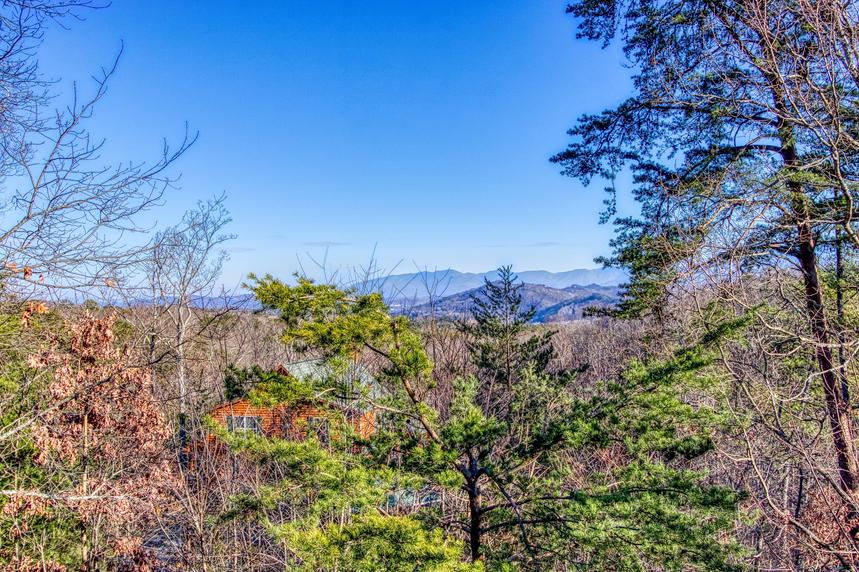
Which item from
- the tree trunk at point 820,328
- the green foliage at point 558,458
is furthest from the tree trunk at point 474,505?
the tree trunk at point 820,328

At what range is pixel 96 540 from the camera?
6078 millimetres

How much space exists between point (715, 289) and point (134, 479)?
775cm

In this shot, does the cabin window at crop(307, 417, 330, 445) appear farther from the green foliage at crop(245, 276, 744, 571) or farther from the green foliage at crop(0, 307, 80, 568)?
the green foliage at crop(0, 307, 80, 568)

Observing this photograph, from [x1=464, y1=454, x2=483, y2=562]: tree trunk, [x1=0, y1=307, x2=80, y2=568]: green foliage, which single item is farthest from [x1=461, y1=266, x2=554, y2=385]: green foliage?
[x1=0, y1=307, x2=80, y2=568]: green foliage

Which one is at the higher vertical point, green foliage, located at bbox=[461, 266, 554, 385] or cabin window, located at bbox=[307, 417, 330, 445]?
green foliage, located at bbox=[461, 266, 554, 385]

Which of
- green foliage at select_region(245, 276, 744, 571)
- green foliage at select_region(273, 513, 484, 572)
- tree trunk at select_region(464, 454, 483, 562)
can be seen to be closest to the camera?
green foliage at select_region(273, 513, 484, 572)

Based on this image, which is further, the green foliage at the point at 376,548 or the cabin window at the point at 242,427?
the cabin window at the point at 242,427

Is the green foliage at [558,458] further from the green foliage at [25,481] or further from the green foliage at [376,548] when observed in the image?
the green foliage at [25,481]

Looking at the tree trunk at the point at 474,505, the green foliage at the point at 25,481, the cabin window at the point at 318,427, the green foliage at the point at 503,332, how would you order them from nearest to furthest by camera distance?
1. the tree trunk at the point at 474,505
2. the cabin window at the point at 318,427
3. the green foliage at the point at 25,481
4. the green foliage at the point at 503,332

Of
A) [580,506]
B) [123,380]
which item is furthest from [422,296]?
[580,506]

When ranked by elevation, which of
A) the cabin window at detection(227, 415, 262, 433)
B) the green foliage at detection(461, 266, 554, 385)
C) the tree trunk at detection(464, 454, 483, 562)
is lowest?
the tree trunk at detection(464, 454, 483, 562)

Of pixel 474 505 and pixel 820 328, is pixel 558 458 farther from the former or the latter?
pixel 820 328

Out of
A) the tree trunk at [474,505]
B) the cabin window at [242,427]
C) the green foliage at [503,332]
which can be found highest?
the green foliage at [503,332]

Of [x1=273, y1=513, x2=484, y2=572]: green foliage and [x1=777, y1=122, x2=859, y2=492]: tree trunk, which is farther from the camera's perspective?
[x1=777, y1=122, x2=859, y2=492]: tree trunk
